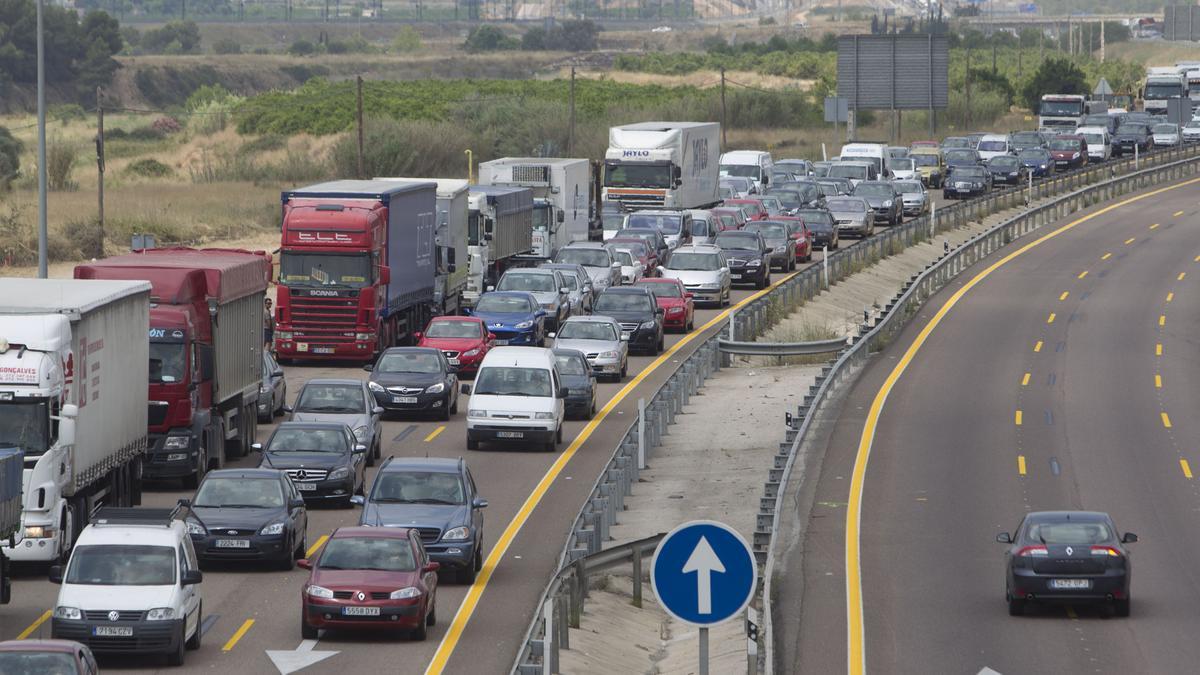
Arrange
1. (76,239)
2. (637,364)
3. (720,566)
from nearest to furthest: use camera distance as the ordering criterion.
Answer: (720,566), (637,364), (76,239)

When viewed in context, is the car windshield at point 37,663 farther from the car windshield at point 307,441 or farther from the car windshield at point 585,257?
the car windshield at point 585,257

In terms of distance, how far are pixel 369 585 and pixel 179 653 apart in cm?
221

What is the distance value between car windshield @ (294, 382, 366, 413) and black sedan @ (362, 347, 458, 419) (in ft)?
14.8

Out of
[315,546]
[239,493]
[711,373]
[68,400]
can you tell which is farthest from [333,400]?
[711,373]

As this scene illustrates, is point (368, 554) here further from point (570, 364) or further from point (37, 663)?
point (570, 364)

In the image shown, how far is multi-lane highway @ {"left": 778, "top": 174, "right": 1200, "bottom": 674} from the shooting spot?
2273 centimetres

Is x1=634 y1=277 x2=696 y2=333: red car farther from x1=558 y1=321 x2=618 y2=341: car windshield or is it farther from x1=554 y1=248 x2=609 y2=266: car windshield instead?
x1=558 y1=321 x2=618 y2=341: car windshield

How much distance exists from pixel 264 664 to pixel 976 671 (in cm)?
733

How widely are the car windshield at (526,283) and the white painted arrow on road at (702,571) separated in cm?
3864

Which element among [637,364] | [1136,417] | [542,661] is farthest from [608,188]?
[542,661]

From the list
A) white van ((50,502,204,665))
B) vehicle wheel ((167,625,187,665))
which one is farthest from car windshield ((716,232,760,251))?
vehicle wheel ((167,625,187,665))

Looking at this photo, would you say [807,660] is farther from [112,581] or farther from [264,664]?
[112,581]

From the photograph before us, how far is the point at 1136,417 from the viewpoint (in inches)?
1607

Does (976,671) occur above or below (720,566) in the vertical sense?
below
